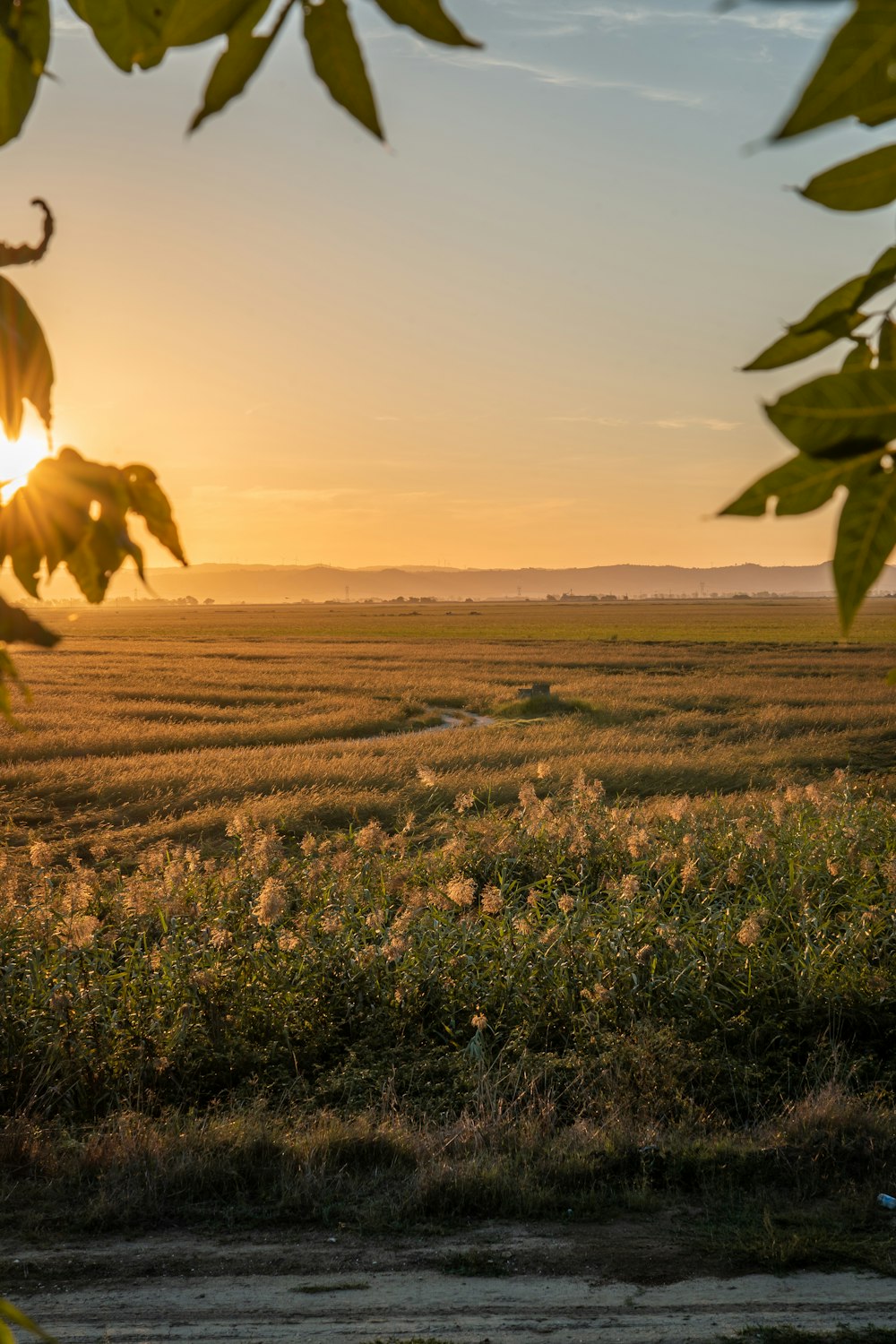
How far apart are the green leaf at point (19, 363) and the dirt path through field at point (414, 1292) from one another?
183 inches

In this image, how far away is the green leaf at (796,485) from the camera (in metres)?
0.74

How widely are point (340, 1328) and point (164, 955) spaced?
3.83 m

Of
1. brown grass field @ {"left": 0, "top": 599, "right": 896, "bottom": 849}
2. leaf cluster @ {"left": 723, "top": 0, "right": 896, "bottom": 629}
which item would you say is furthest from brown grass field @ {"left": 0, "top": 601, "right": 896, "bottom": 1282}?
brown grass field @ {"left": 0, "top": 599, "right": 896, "bottom": 849}

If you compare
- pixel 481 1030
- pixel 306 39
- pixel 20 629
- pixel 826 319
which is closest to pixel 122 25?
pixel 306 39

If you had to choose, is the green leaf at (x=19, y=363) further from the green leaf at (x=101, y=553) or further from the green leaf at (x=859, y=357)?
the green leaf at (x=859, y=357)

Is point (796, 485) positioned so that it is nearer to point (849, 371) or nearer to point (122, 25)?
point (849, 371)

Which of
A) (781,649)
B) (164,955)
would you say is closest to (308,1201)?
(164,955)

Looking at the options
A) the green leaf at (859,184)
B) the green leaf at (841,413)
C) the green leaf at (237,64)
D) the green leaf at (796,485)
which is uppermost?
the green leaf at (237,64)

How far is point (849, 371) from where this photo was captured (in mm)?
678

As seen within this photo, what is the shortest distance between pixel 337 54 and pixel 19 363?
377 millimetres

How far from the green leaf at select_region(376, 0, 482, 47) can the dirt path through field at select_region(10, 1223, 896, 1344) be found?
491 centimetres

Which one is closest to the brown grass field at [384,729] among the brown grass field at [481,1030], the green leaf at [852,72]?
the green leaf at [852,72]

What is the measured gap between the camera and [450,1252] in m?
5.34

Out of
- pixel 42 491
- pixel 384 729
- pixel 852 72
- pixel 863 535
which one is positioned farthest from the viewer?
pixel 384 729
